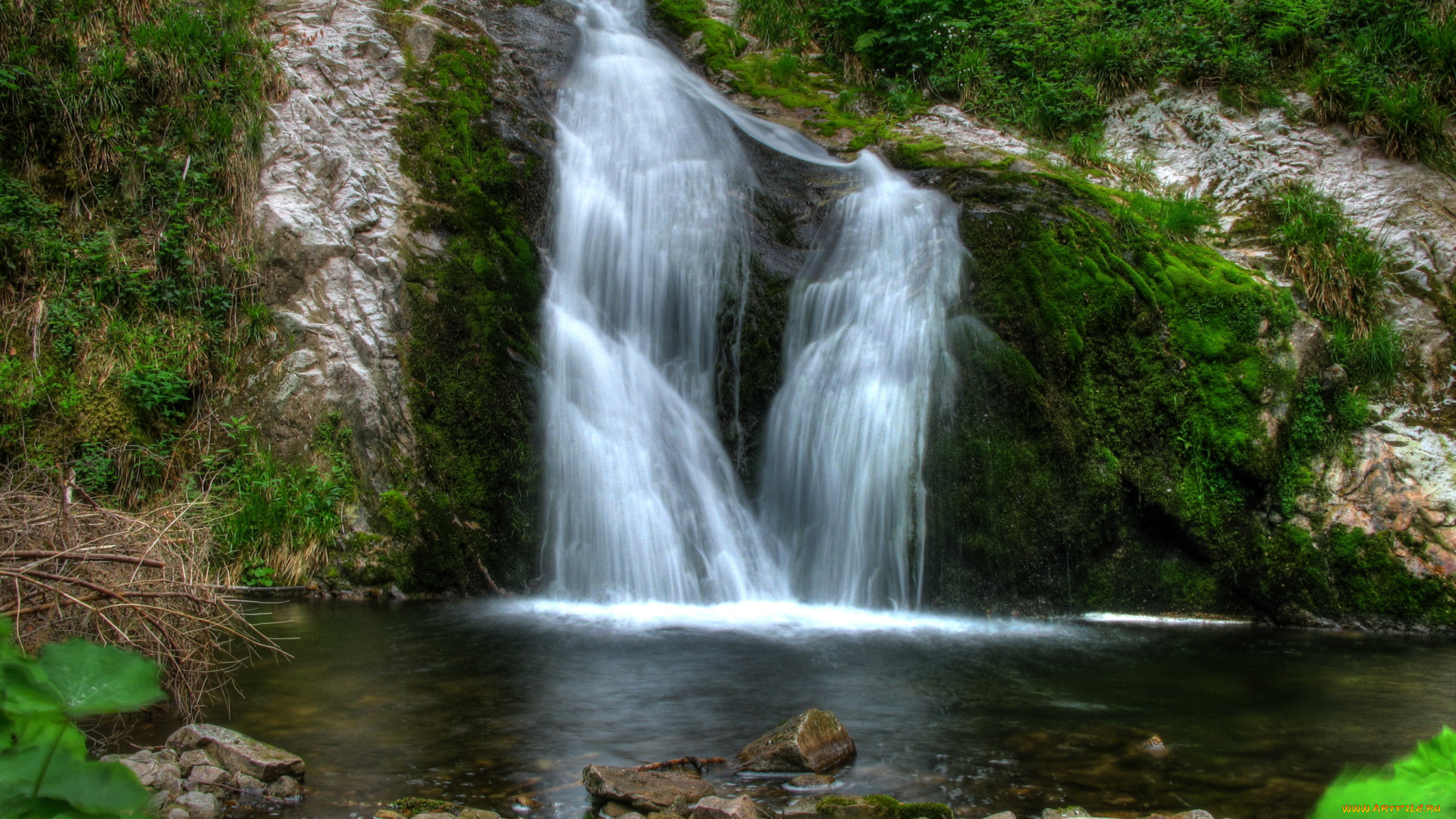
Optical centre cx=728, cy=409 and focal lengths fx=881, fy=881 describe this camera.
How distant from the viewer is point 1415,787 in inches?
28.9

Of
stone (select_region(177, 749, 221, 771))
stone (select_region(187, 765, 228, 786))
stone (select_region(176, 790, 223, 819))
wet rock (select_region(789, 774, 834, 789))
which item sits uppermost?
stone (select_region(177, 749, 221, 771))

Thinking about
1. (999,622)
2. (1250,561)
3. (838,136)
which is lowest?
(999,622)

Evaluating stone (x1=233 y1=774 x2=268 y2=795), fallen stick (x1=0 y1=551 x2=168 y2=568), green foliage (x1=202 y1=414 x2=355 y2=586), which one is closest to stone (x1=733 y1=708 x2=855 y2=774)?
stone (x1=233 y1=774 x2=268 y2=795)

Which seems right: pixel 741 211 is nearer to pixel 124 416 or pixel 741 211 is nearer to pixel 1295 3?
pixel 124 416

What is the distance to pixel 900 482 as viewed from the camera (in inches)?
291

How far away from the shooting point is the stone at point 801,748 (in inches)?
145

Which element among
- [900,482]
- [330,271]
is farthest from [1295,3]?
[330,271]

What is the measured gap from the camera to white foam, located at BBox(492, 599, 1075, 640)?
6367 mm

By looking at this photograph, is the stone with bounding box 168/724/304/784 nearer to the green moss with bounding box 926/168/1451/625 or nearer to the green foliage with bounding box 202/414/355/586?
the green foliage with bounding box 202/414/355/586

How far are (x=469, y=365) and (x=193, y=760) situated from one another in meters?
4.84

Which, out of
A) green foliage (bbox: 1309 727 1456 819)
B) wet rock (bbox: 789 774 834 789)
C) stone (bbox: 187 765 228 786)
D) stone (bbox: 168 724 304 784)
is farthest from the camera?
wet rock (bbox: 789 774 834 789)

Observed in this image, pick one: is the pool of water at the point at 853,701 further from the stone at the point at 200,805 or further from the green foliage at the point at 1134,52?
the green foliage at the point at 1134,52

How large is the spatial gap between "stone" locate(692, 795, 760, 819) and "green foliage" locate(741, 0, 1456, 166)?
32.3 feet

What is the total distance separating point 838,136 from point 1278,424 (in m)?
5.81
